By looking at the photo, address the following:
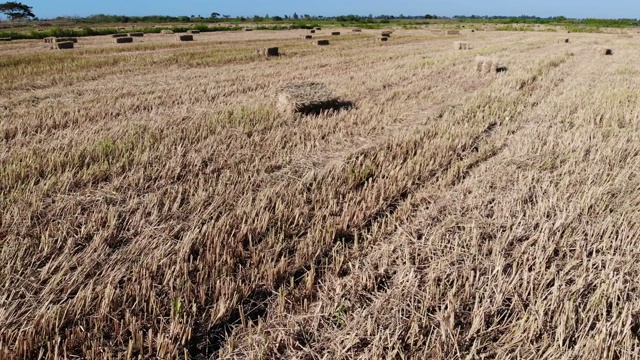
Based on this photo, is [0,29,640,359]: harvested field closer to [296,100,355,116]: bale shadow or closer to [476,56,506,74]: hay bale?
[296,100,355,116]: bale shadow

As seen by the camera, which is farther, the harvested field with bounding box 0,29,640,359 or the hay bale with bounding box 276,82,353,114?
the hay bale with bounding box 276,82,353,114

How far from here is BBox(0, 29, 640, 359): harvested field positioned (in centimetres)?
210

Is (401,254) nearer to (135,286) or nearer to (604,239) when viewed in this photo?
(604,239)

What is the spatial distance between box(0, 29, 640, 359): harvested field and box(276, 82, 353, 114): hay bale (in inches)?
9.1

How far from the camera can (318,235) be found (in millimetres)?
2977

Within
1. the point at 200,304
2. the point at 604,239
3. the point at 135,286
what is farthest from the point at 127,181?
the point at 604,239

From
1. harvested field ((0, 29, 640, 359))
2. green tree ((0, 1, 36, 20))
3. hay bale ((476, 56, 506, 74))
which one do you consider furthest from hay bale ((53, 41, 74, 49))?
green tree ((0, 1, 36, 20))

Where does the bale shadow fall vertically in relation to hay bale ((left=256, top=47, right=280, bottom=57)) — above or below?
below

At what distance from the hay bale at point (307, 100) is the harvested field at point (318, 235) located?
0.23 metres

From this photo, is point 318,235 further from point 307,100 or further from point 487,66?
point 487,66

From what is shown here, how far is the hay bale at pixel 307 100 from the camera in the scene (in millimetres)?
6783

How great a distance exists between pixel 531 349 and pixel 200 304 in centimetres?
167

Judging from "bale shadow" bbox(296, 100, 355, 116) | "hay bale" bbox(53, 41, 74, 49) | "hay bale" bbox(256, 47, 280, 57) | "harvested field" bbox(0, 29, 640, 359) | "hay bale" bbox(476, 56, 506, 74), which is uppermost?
"hay bale" bbox(53, 41, 74, 49)

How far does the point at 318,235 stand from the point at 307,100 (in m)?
4.18
